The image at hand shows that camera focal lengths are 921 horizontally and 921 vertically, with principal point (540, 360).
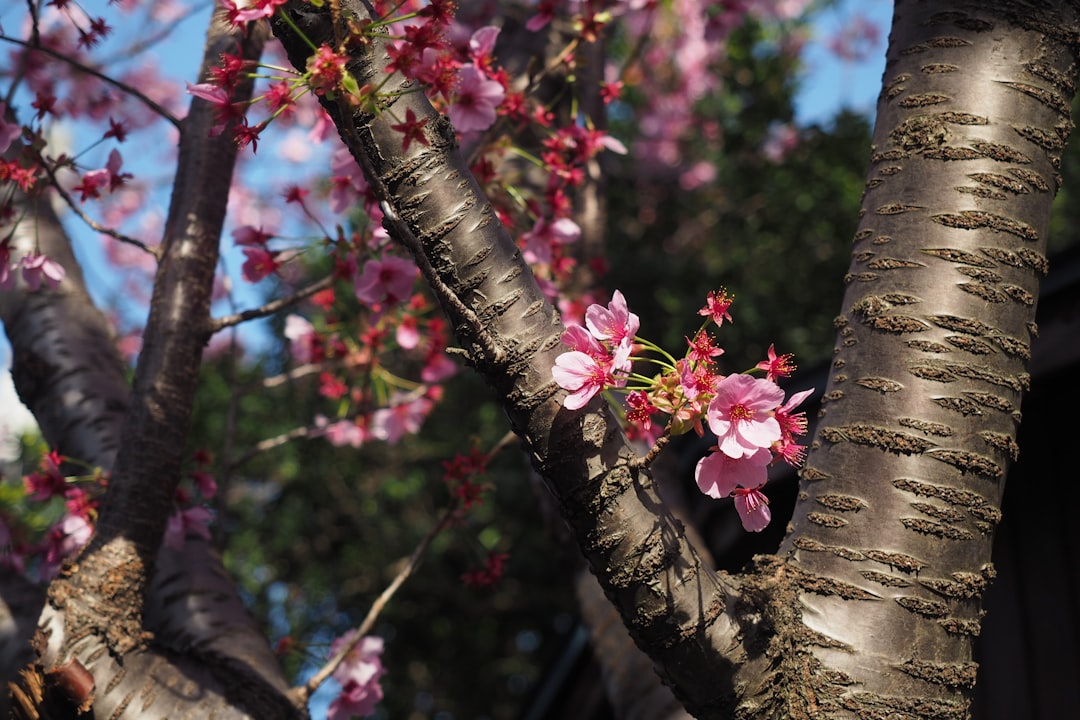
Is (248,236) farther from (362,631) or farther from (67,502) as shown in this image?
(362,631)

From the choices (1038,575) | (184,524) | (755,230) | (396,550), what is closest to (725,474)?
(184,524)

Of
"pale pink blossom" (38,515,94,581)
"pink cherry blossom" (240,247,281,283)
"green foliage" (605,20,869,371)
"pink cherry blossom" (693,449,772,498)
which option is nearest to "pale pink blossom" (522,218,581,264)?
"pink cherry blossom" (240,247,281,283)

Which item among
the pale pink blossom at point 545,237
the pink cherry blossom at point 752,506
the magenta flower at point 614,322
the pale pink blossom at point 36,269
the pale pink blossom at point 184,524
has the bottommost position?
the pale pink blossom at point 184,524

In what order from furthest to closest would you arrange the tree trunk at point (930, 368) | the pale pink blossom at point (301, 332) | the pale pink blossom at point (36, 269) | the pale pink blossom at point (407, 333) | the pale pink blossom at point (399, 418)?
the pale pink blossom at point (399, 418) < the pale pink blossom at point (301, 332) < the pale pink blossom at point (407, 333) < the pale pink blossom at point (36, 269) < the tree trunk at point (930, 368)

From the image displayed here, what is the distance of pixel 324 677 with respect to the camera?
1800 mm

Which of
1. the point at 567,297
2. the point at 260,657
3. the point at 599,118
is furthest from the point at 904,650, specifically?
the point at 599,118

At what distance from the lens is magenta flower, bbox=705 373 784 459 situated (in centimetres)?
116

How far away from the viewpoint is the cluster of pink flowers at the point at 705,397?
3.84ft

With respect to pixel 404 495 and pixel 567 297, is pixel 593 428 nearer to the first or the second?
pixel 567 297

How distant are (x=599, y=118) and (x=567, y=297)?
0.74m

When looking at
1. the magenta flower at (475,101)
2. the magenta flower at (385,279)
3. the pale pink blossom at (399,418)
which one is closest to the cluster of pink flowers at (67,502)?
the magenta flower at (385,279)

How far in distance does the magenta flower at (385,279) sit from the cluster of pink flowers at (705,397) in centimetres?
76

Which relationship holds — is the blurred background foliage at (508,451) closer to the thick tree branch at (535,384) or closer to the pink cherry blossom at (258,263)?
the pink cherry blossom at (258,263)

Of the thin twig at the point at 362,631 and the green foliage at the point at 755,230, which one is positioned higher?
the green foliage at the point at 755,230
